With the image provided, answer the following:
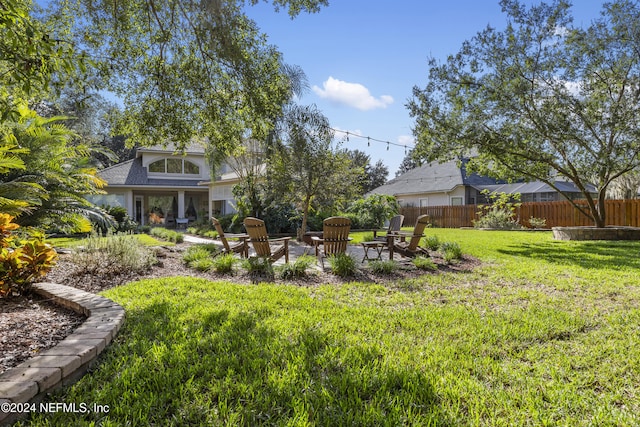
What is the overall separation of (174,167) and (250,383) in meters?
24.9

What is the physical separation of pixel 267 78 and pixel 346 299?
4.58 meters

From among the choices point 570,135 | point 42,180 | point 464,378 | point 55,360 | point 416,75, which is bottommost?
point 464,378

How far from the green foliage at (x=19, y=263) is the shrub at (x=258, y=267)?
2.96 metres

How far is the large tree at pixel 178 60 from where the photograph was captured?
6.37m

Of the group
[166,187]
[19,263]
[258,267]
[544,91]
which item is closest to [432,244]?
[258,267]

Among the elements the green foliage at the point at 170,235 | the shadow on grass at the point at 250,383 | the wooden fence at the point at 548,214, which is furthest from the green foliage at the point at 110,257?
the wooden fence at the point at 548,214

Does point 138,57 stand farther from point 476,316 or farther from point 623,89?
point 623,89

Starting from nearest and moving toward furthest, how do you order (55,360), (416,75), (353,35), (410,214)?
(55,360) → (353,35) → (416,75) → (410,214)

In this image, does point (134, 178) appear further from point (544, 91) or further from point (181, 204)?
point (544, 91)

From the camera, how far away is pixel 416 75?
13.4 meters

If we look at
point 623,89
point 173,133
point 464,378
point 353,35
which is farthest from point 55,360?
point 623,89

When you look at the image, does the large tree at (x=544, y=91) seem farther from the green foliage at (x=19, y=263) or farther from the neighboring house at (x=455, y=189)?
the neighboring house at (x=455, y=189)

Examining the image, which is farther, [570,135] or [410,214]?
[410,214]

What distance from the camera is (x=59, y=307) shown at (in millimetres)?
4016
